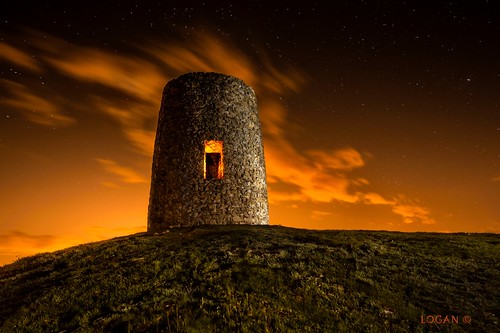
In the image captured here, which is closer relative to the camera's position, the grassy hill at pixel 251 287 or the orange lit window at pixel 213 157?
the grassy hill at pixel 251 287

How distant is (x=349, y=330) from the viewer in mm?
7660

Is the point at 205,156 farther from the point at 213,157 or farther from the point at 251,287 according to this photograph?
the point at 251,287

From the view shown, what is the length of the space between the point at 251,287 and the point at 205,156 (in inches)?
489

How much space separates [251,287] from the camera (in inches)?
364

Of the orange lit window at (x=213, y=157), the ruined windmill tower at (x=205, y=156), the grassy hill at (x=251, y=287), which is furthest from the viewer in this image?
the orange lit window at (x=213, y=157)

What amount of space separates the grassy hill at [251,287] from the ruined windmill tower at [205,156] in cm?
508

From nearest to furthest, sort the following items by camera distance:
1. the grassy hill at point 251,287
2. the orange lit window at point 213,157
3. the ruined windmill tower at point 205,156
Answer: the grassy hill at point 251,287, the ruined windmill tower at point 205,156, the orange lit window at point 213,157

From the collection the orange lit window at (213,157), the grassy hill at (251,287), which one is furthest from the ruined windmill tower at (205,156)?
the grassy hill at (251,287)

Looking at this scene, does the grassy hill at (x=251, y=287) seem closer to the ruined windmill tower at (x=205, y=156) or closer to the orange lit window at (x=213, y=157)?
the ruined windmill tower at (x=205, y=156)

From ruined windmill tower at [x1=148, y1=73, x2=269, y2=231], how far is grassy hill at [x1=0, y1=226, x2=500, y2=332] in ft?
16.7

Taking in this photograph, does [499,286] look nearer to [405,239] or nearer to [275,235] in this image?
[405,239]

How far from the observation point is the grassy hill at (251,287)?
26.0 feet

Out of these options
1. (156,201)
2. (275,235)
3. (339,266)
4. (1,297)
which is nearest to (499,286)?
(339,266)

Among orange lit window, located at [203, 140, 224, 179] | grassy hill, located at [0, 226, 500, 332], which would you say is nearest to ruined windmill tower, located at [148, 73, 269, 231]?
orange lit window, located at [203, 140, 224, 179]
